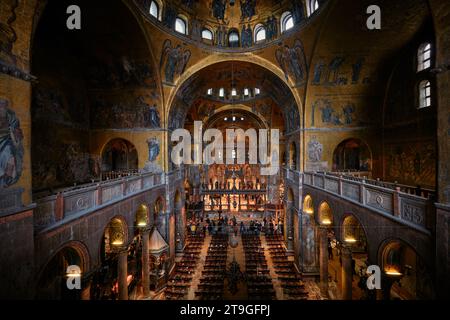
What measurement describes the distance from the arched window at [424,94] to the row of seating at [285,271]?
1237 centimetres

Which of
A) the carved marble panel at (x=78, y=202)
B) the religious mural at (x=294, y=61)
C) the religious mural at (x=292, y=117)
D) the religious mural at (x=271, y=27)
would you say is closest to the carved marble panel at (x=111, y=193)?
the carved marble panel at (x=78, y=202)

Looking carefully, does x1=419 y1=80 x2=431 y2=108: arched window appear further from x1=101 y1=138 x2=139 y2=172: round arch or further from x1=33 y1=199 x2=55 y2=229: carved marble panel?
x1=101 y1=138 x2=139 y2=172: round arch

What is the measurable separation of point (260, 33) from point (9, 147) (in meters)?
17.2

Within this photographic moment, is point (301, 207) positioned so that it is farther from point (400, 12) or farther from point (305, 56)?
point (400, 12)

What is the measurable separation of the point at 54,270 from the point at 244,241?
15083mm

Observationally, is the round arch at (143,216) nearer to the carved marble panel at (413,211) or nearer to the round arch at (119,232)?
the round arch at (119,232)

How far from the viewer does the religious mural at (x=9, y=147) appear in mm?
5406

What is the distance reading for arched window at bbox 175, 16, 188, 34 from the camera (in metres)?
16.5

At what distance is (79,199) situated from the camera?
822 centimetres

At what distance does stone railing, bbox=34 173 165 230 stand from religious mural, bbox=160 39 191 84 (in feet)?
25.3

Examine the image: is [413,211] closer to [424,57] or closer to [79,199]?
[79,199]

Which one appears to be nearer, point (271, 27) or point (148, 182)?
point (148, 182)

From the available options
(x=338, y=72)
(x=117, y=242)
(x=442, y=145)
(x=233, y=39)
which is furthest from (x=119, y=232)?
(x=338, y=72)

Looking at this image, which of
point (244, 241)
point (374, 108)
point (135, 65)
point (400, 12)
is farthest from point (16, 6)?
point (244, 241)
